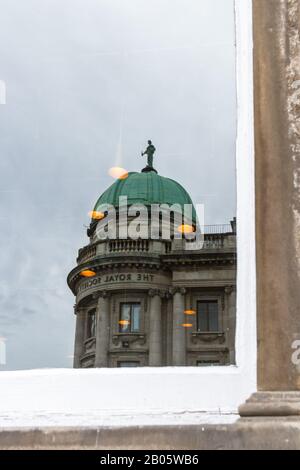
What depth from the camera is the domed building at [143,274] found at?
3422 millimetres

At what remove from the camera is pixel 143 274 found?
3596mm

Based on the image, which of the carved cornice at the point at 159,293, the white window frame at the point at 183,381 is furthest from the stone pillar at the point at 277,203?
the carved cornice at the point at 159,293

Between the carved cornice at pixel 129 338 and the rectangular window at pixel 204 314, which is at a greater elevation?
the rectangular window at pixel 204 314

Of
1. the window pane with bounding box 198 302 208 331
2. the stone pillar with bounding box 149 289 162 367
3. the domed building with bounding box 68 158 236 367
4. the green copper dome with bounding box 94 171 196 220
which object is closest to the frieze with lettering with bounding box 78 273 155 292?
the domed building with bounding box 68 158 236 367

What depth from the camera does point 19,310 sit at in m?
2.99

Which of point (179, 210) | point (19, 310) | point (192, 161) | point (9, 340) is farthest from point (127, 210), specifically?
point (9, 340)

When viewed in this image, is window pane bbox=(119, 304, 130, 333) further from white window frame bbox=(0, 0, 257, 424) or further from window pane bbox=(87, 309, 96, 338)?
white window frame bbox=(0, 0, 257, 424)

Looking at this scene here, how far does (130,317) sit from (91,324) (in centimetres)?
29

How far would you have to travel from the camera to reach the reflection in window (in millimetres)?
3641

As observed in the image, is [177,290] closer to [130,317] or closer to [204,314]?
[204,314]

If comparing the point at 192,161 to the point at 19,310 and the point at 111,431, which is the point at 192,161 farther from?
the point at 111,431

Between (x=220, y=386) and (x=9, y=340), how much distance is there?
1.33 metres

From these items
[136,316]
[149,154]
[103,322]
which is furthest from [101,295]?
[149,154]

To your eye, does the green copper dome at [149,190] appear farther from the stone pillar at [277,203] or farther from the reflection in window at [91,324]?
the stone pillar at [277,203]
